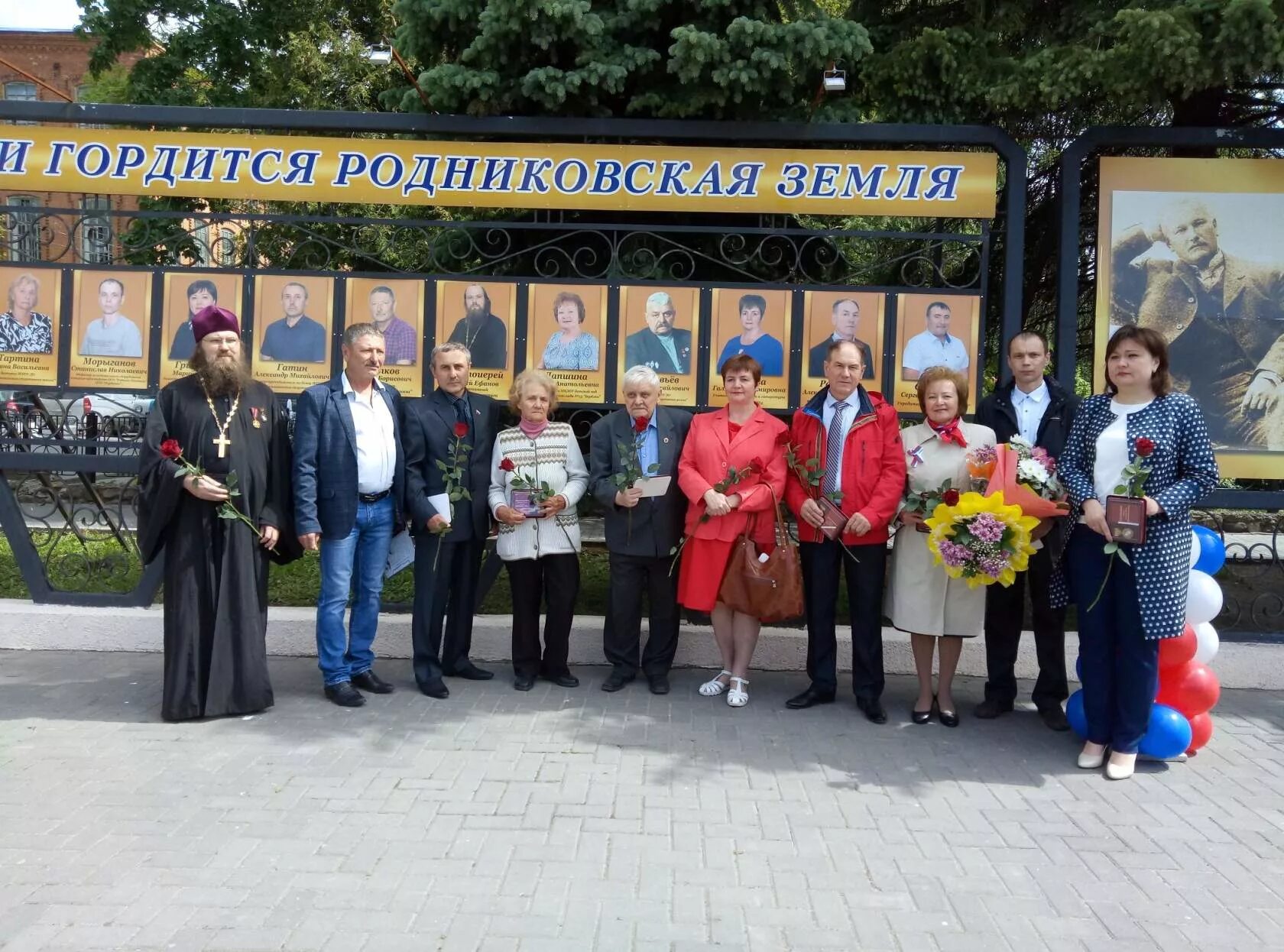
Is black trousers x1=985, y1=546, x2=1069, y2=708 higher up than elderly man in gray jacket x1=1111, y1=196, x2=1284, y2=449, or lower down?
lower down

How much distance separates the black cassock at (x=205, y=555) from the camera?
Answer: 5082 millimetres

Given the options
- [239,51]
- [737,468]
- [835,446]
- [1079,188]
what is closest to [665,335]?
[737,468]

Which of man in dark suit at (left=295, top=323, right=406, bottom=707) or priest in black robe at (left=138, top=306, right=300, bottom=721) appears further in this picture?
man in dark suit at (left=295, top=323, right=406, bottom=707)

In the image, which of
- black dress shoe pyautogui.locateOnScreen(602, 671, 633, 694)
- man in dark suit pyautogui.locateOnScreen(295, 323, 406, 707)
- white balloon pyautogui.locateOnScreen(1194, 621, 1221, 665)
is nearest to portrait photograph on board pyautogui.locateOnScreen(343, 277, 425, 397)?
man in dark suit pyautogui.locateOnScreen(295, 323, 406, 707)

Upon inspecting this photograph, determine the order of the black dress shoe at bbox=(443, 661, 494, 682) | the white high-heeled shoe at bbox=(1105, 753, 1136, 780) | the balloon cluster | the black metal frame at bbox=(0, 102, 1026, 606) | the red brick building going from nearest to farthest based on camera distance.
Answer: the white high-heeled shoe at bbox=(1105, 753, 1136, 780)
the balloon cluster
the black dress shoe at bbox=(443, 661, 494, 682)
the black metal frame at bbox=(0, 102, 1026, 606)
the red brick building

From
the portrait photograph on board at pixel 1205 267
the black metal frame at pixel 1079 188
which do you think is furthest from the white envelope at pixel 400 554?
the portrait photograph on board at pixel 1205 267

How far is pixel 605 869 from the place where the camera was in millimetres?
3541

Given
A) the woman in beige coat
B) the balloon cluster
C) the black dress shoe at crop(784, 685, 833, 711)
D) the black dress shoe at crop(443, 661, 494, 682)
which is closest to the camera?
the balloon cluster

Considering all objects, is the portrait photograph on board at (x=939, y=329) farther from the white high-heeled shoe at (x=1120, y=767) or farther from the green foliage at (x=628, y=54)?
the white high-heeled shoe at (x=1120, y=767)

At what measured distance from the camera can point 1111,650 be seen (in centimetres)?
474

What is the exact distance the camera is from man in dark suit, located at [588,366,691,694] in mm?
5566

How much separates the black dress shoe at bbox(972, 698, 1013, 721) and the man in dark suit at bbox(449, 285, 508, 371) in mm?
3561

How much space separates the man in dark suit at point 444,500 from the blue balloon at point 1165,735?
11.5 feet

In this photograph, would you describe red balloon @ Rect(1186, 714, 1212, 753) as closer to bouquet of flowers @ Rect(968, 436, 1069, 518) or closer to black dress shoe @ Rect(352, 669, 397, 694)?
bouquet of flowers @ Rect(968, 436, 1069, 518)
